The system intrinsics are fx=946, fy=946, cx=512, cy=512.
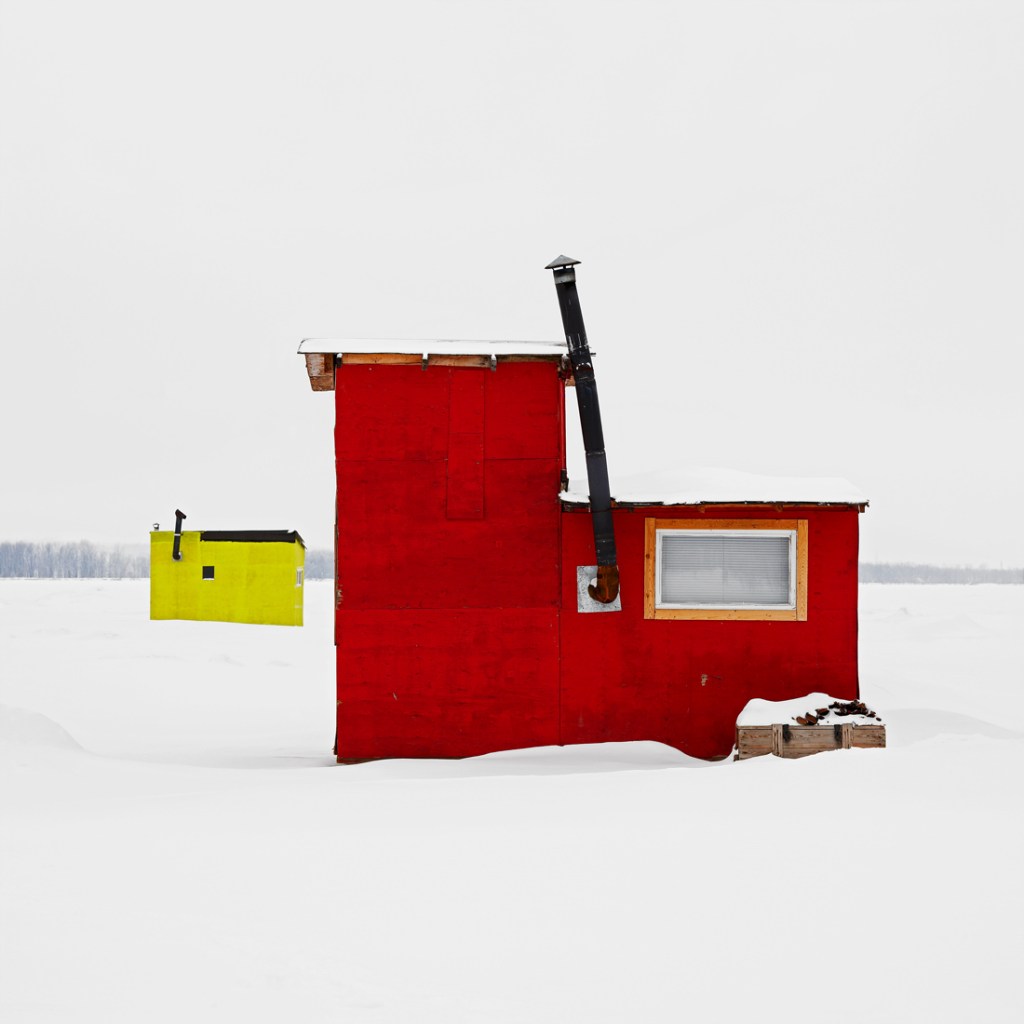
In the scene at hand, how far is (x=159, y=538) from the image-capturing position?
1287 inches

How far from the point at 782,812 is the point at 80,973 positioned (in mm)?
5039

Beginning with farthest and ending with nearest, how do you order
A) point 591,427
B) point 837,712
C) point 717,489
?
1. point 717,489
2. point 591,427
3. point 837,712

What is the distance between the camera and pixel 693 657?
11086 millimetres

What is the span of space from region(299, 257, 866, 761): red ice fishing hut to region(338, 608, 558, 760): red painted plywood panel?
17 millimetres

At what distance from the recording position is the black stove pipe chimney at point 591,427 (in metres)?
10.7

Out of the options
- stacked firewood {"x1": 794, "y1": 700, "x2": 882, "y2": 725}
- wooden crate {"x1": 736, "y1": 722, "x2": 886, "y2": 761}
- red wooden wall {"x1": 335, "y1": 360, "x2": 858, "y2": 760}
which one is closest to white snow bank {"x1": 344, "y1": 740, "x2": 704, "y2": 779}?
red wooden wall {"x1": 335, "y1": 360, "x2": 858, "y2": 760}

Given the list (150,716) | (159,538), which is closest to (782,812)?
(150,716)

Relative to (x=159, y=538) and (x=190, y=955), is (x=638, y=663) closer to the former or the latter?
(x=190, y=955)

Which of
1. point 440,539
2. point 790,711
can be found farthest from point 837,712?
point 440,539

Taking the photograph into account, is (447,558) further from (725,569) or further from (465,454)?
(725,569)

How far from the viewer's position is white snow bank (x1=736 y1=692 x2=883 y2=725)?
33.6ft

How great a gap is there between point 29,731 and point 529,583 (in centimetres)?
635

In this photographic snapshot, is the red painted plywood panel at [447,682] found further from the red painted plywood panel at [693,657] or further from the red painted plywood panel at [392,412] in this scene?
the red painted plywood panel at [392,412]

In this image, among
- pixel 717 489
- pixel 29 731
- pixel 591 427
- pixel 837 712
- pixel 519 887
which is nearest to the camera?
pixel 519 887
